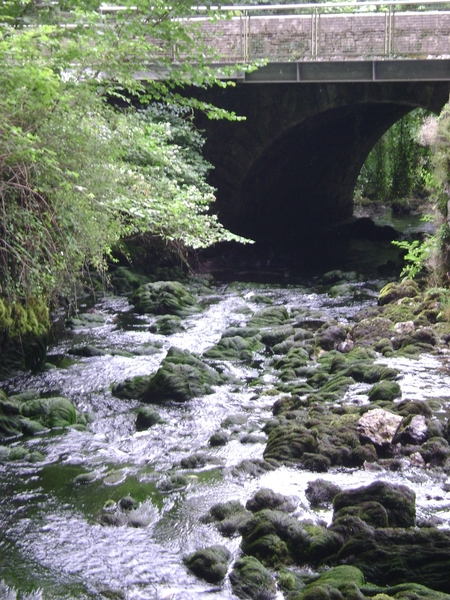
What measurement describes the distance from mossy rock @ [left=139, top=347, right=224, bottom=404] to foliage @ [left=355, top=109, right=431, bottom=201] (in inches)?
823

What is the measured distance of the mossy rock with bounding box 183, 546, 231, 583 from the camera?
5.55 meters

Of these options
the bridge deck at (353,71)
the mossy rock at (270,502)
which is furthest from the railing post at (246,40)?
the mossy rock at (270,502)

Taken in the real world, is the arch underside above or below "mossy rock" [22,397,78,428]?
above

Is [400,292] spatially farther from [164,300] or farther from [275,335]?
[164,300]

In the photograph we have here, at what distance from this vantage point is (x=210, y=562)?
5645 mm

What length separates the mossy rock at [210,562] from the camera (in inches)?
218

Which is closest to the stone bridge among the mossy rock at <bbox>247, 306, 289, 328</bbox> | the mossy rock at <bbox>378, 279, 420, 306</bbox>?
the mossy rock at <bbox>378, 279, 420, 306</bbox>

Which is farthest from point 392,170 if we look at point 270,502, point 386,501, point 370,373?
point 386,501

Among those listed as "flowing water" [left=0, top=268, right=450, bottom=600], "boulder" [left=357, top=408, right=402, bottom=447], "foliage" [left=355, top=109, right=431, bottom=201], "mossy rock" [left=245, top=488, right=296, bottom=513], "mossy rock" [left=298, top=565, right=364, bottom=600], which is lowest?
"flowing water" [left=0, top=268, right=450, bottom=600]

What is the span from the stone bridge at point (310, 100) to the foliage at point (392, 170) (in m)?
3.70

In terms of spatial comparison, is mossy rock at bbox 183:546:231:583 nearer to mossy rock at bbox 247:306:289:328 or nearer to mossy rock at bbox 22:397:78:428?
mossy rock at bbox 22:397:78:428

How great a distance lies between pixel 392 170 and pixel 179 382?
22309 mm

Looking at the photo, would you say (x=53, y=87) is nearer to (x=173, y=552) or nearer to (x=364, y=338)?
(x=173, y=552)

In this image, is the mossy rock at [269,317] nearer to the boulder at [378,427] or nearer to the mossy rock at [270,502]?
the boulder at [378,427]
